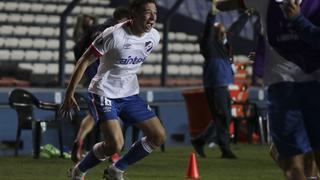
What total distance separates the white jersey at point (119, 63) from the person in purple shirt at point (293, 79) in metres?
3.50

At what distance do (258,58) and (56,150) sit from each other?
8.68 metres

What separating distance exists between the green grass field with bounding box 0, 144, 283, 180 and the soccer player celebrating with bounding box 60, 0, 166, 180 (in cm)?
148

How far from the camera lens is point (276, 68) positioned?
6801 mm

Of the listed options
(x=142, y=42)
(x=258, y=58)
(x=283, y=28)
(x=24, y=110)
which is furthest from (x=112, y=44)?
(x=24, y=110)

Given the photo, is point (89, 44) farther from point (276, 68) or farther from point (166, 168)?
point (276, 68)

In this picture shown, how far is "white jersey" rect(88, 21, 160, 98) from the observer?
33.5ft

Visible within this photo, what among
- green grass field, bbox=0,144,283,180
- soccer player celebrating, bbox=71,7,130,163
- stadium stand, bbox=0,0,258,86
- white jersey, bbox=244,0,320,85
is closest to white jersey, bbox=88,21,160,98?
green grass field, bbox=0,144,283,180

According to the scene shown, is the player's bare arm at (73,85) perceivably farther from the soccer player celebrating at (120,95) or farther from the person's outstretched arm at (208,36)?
the person's outstretched arm at (208,36)

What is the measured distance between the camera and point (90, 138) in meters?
15.9

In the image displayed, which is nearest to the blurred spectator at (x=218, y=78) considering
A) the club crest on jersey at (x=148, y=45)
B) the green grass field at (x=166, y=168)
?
the green grass field at (x=166, y=168)

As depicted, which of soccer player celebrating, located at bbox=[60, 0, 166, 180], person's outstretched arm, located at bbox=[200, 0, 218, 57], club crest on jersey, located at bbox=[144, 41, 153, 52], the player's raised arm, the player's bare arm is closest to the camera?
the player's raised arm

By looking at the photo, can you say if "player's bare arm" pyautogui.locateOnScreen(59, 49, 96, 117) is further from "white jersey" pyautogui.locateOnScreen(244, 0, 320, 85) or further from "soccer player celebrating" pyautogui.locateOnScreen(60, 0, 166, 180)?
"white jersey" pyautogui.locateOnScreen(244, 0, 320, 85)

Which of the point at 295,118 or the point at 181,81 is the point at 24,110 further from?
the point at 295,118

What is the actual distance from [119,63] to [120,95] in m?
0.31
